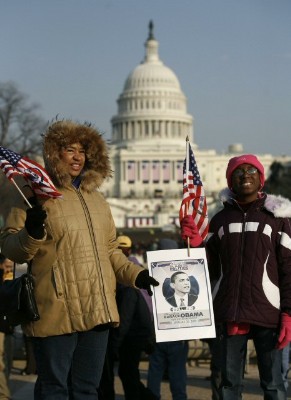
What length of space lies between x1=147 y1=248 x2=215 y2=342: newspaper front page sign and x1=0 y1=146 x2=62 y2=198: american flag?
33.3 inches

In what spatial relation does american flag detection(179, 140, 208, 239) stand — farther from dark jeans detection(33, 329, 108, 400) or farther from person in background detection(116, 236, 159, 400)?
dark jeans detection(33, 329, 108, 400)

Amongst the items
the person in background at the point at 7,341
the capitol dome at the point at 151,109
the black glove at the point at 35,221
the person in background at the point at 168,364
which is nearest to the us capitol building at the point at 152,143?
the capitol dome at the point at 151,109

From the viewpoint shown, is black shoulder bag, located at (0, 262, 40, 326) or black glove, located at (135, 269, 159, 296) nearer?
black shoulder bag, located at (0, 262, 40, 326)

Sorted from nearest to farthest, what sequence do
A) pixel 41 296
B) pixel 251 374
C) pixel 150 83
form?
pixel 41 296, pixel 251 374, pixel 150 83

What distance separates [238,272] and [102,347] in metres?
0.91

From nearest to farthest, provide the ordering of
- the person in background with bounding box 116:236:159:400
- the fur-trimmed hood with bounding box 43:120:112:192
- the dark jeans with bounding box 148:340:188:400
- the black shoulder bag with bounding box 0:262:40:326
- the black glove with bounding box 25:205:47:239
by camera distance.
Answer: the black glove with bounding box 25:205:47:239 → the black shoulder bag with bounding box 0:262:40:326 → the fur-trimmed hood with bounding box 43:120:112:192 → the person in background with bounding box 116:236:159:400 → the dark jeans with bounding box 148:340:188:400

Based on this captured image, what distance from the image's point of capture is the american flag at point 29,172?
14.9 feet

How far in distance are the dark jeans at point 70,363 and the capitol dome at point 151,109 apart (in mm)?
114760

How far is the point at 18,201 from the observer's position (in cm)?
462

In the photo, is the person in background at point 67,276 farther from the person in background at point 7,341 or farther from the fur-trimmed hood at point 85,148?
the person in background at point 7,341

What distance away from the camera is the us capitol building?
387 ft

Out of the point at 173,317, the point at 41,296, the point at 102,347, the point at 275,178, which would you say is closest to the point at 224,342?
the point at 173,317

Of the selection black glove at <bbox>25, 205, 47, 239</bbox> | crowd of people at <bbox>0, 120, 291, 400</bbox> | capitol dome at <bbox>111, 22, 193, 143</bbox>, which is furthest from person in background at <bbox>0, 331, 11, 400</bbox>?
capitol dome at <bbox>111, 22, 193, 143</bbox>

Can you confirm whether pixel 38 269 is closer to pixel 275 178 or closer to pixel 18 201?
pixel 18 201
